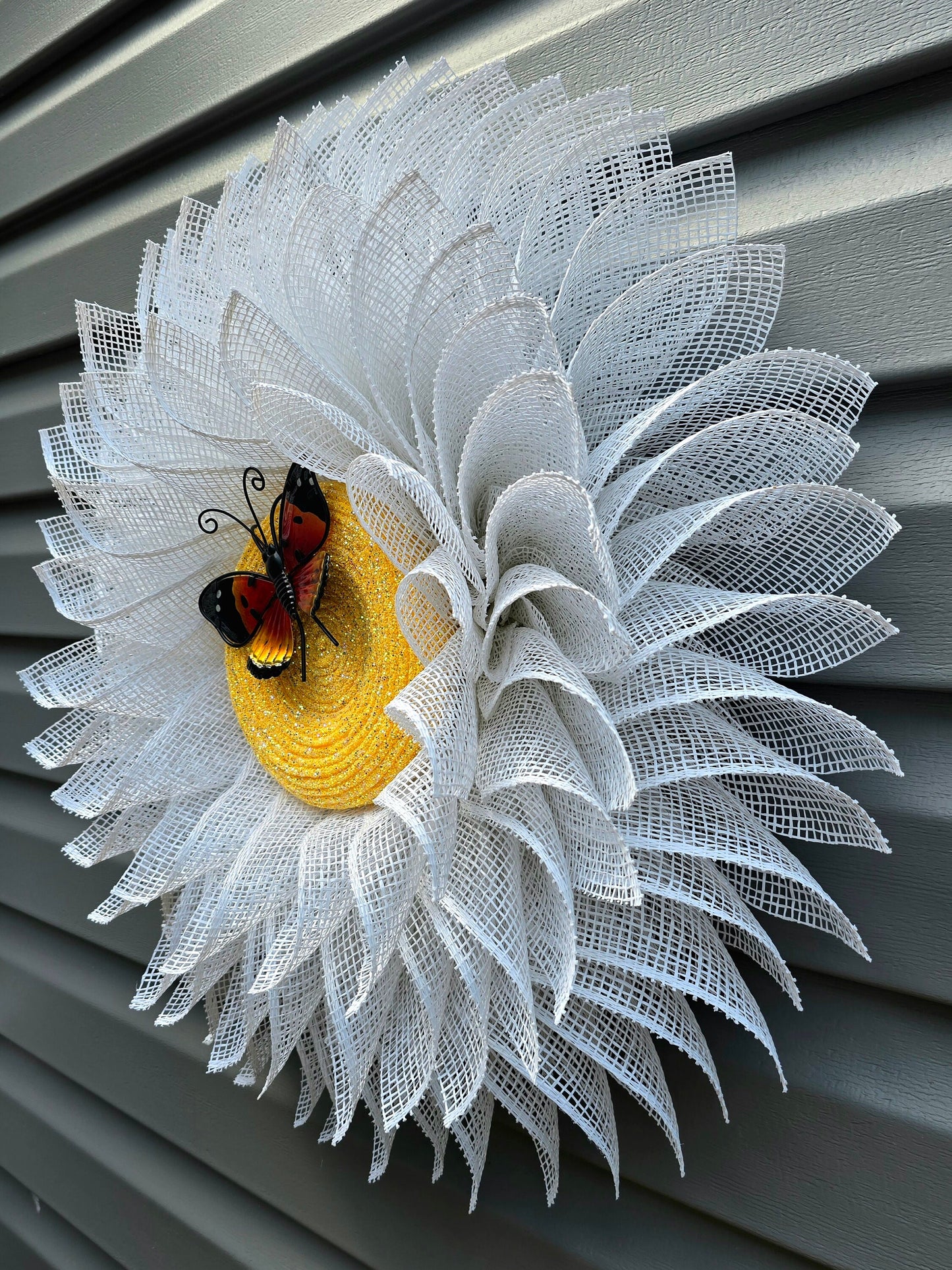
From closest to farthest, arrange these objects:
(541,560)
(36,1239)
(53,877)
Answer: (541,560) < (53,877) < (36,1239)

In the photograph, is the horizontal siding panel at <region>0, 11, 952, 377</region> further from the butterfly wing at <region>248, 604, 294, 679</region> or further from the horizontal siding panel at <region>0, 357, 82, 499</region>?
the horizontal siding panel at <region>0, 357, 82, 499</region>

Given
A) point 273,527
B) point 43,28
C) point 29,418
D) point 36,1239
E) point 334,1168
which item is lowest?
point 36,1239

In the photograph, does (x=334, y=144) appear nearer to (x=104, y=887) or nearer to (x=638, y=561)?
(x=638, y=561)

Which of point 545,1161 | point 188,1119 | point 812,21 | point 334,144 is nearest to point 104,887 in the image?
point 188,1119

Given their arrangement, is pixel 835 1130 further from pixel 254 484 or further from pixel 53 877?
pixel 53 877

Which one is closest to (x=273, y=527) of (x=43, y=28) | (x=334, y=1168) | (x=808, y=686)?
(x=808, y=686)

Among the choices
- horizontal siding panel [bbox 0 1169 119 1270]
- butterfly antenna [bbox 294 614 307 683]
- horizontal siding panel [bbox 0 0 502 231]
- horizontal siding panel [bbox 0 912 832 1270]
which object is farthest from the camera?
horizontal siding panel [bbox 0 1169 119 1270]

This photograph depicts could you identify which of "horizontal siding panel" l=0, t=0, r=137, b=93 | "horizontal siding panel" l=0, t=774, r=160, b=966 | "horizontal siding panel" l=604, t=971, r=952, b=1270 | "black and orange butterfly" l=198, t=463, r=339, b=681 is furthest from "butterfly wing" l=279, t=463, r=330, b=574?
"horizontal siding panel" l=0, t=0, r=137, b=93

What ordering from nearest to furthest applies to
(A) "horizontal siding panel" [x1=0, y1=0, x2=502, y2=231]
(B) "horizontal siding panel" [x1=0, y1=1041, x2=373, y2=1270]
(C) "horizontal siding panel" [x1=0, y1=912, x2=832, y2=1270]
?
(C) "horizontal siding panel" [x1=0, y1=912, x2=832, y2=1270] < (A) "horizontal siding panel" [x1=0, y1=0, x2=502, y2=231] < (B) "horizontal siding panel" [x1=0, y1=1041, x2=373, y2=1270]

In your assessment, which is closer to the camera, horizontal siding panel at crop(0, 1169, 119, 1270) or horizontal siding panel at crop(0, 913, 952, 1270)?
horizontal siding panel at crop(0, 913, 952, 1270)
